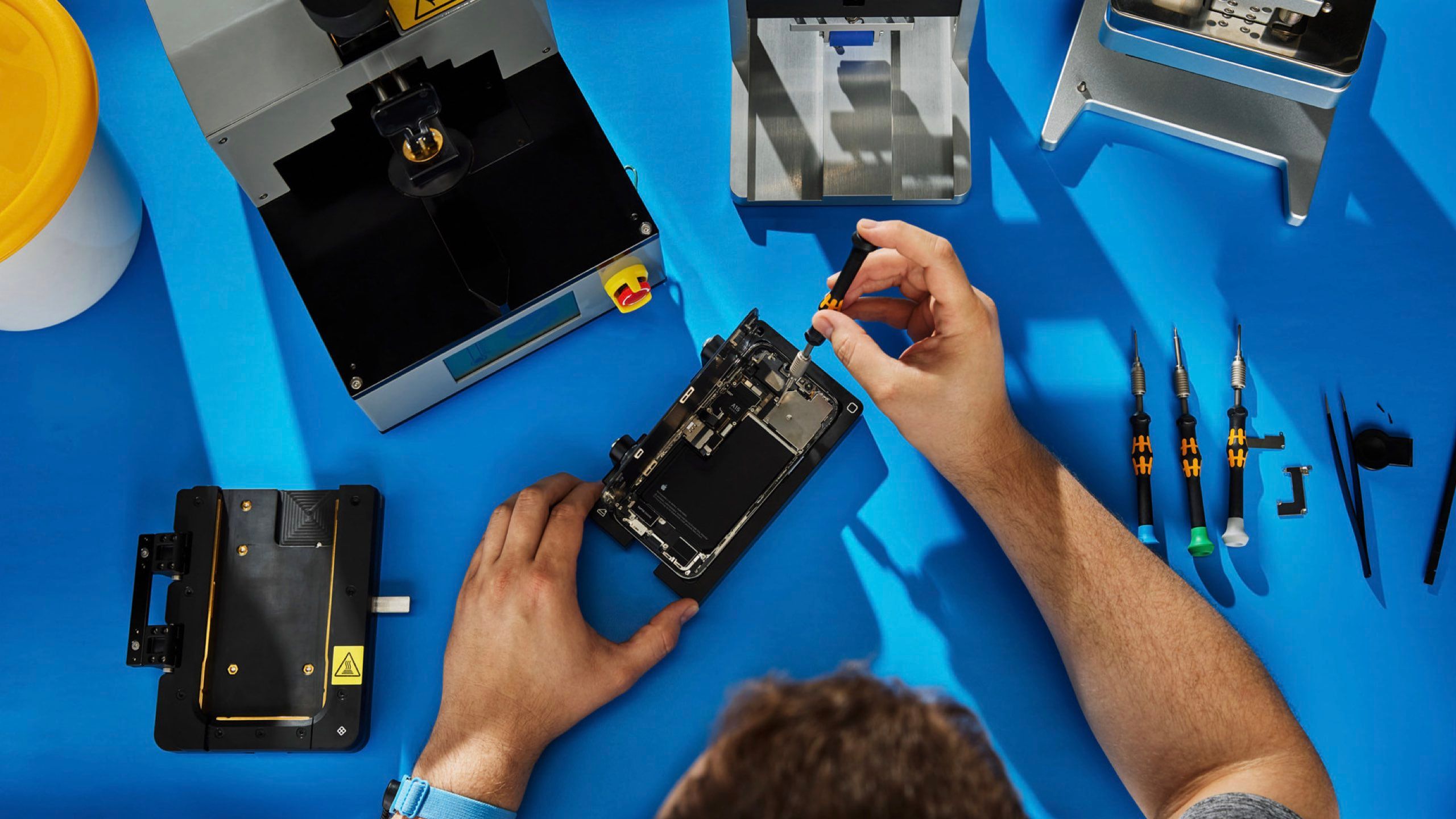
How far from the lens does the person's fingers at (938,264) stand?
126 centimetres

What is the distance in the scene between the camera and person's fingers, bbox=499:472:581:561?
130 centimetres

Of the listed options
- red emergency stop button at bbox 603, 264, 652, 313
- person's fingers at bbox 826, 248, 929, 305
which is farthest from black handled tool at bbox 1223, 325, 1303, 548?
red emergency stop button at bbox 603, 264, 652, 313

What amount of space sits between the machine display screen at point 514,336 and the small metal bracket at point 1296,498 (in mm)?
1036

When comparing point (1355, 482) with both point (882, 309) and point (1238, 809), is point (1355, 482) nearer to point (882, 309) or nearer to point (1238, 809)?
point (1238, 809)

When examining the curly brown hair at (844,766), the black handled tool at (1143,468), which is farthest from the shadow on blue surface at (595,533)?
the curly brown hair at (844,766)

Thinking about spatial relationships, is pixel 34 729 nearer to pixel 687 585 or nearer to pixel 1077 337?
pixel 687 585

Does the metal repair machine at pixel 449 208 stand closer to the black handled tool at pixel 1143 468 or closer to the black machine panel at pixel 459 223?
the black machine panel at pixel 459 223

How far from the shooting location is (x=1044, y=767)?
1.30m

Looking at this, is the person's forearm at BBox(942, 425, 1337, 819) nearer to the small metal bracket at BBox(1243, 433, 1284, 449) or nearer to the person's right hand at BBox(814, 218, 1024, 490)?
the person's right hand at BBox(814, 218, 1024, 490)

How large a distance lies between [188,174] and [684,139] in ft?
2.55

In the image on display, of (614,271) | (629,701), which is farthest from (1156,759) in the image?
(614,271)

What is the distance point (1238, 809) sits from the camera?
1.08 meters

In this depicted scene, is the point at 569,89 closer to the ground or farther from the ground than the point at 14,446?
farther from the ground

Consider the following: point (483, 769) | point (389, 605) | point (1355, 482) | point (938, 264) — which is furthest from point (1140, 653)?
point (389, 605)
